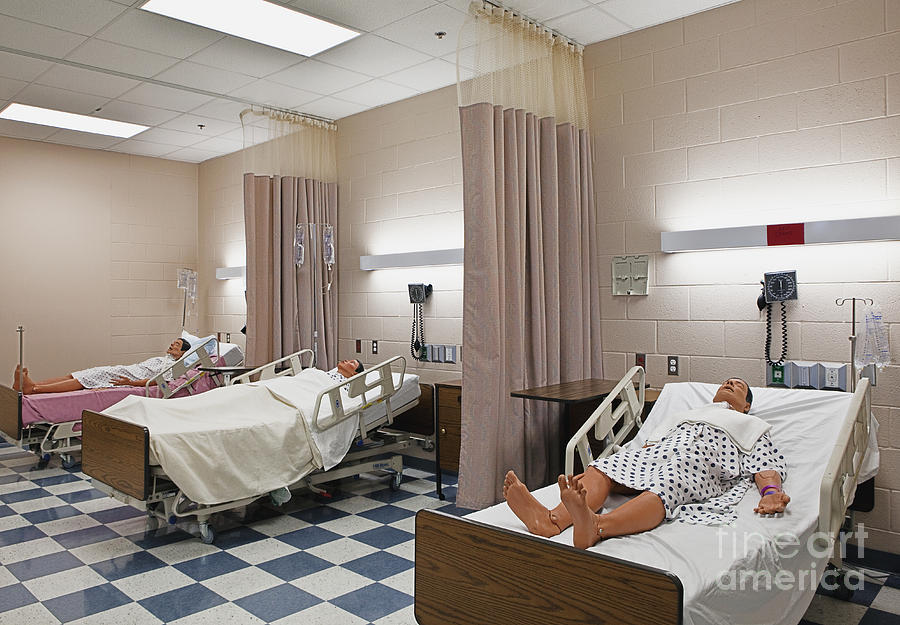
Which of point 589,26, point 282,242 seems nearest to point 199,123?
point 282,242

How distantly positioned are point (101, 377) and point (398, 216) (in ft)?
9.80

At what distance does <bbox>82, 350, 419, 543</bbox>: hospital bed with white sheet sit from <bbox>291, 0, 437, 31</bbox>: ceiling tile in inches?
84.7

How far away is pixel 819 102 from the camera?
3.42m

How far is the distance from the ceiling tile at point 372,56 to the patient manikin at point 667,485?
299 cm

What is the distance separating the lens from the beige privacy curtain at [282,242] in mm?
5461

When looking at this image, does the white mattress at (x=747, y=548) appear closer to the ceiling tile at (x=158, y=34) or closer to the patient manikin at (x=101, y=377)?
the ceiling tile at (x=158, y=34)

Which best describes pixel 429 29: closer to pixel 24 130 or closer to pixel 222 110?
pixel 222 110

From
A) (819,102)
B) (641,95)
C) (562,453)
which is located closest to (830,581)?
(562,453)

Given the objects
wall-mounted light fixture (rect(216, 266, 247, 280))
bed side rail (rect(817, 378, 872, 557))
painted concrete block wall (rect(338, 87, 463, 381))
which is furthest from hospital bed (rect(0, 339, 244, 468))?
bed side rail (rect(817, 378, 872, 557))

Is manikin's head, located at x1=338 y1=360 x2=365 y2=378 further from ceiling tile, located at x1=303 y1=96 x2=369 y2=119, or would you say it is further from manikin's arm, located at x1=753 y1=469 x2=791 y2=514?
manikin's arm, located at x1=753 y1=469 x2=791 y2=514

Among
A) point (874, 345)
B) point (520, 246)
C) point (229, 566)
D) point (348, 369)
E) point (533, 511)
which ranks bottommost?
point (229, 566)

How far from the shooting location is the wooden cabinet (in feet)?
14.3

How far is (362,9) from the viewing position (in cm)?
378

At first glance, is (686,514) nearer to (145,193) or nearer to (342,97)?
(342,97)
